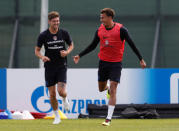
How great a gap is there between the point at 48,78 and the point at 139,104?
4485mm

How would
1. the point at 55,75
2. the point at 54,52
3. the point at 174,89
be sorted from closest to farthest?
the point at 54,52 → the point at 55,75 → the point at 174,89

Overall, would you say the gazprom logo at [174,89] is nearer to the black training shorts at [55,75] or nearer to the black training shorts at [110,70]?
the black training shorts at [110,70]

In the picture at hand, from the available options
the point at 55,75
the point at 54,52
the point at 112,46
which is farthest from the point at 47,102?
the point at 112,46

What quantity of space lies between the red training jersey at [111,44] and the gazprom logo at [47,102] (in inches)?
184

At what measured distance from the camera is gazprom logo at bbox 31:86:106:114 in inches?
659

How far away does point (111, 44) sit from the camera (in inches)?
476

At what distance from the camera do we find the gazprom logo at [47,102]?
1673 centimetres

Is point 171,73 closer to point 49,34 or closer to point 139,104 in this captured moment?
point 139,104

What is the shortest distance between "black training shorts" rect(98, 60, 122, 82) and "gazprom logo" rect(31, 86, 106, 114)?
434cm

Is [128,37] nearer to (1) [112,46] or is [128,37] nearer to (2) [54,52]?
(1) [112,46]

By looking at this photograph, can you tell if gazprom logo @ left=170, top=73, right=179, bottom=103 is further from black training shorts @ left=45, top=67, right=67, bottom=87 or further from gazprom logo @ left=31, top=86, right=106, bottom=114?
black training shorts @ left=45, top=67, right=67, bottom=87

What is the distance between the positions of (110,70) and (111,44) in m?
0.50

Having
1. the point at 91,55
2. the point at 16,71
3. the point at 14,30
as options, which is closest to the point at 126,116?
the point at 16,71

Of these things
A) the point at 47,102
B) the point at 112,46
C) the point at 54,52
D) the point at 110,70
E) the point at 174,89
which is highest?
the point at 112,46
